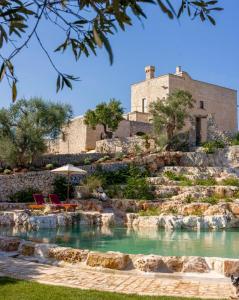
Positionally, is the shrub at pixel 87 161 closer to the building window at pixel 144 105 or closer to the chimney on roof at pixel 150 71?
→ the building window at pixel 144 105

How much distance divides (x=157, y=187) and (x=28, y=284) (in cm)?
1613

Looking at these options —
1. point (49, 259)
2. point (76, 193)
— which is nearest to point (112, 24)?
point (49, 259)

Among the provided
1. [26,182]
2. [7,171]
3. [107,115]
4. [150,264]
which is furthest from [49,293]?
[107,115]

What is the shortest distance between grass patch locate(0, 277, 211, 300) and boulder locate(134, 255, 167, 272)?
5.82ft

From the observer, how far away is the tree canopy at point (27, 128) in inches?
939

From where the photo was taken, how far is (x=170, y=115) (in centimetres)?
2977

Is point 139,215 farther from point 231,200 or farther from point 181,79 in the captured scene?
point 181,79

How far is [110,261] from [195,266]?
4.85 feet

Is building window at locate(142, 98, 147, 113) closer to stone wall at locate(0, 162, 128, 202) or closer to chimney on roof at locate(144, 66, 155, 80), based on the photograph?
chimney on roof at locate(144, 66, 155, 80)

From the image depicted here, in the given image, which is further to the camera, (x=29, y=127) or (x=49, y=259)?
(x=29, y=127)

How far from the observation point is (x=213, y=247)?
10711 mm

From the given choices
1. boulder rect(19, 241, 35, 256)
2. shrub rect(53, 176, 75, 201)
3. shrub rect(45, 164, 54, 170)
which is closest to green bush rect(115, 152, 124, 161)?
shrub rect(45, 164, 54, 170)

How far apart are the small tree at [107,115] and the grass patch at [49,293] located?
26.7 m

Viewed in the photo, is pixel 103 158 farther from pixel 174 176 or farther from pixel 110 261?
pixel 110 261
